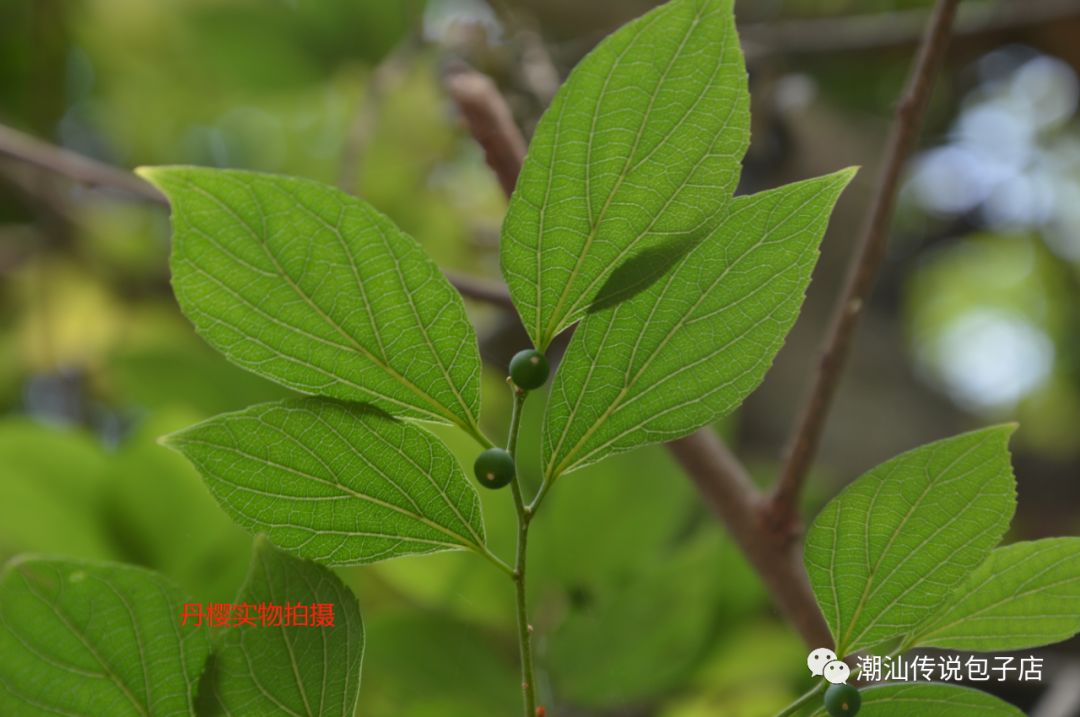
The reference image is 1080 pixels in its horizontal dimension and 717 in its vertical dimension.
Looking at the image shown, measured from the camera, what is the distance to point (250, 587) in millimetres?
255

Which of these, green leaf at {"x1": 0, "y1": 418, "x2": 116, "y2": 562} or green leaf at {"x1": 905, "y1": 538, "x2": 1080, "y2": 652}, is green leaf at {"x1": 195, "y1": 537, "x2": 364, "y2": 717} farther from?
green leaf at {"x1": 0, "y1": 418, "x2": 116, "y2": 562}

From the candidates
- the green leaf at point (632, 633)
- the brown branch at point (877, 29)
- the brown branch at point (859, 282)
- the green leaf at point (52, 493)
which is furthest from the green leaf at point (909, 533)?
the brown branch at point (877, 29)

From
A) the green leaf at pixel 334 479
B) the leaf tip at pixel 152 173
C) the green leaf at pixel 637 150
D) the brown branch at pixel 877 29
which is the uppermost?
the brown branch at pixel 877 29

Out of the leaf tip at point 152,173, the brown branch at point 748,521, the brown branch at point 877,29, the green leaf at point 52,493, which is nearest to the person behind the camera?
the leaf tip at point 152,173

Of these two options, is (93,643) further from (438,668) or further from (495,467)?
(438,668)

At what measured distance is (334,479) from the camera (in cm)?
27

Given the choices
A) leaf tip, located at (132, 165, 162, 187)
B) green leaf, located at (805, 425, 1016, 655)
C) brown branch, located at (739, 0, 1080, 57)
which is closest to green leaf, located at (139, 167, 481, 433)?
leaf tip, located at (132, 165, 162, 187)

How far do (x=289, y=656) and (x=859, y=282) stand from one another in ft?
0.84

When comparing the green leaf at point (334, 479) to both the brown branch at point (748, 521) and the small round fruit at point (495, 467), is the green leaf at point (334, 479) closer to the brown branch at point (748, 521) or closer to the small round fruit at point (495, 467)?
the small round fruit at point (495, 467)

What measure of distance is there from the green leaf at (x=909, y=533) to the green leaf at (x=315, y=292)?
0.36 feet

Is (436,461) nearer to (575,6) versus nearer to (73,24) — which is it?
(575,6)

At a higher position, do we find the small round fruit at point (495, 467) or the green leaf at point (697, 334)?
the green leaf at point (697, 334)

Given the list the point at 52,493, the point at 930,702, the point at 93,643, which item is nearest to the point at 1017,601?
the point at 930,702

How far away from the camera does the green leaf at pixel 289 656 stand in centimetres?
26
